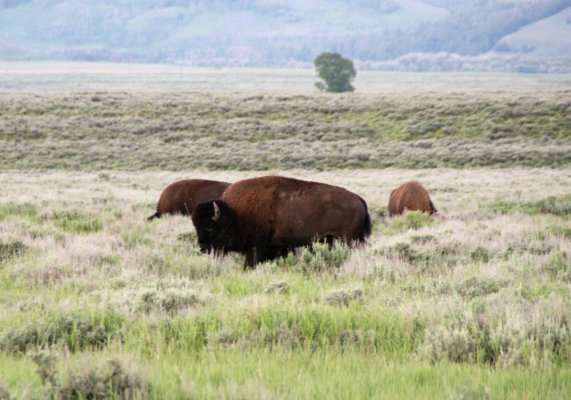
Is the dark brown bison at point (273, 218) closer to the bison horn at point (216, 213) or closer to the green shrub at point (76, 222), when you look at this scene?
the bison horn at point (216, 213)

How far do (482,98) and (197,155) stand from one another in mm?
23931

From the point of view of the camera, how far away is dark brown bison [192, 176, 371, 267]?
8.19 metres

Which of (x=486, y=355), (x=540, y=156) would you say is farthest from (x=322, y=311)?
(x=540, y=156)

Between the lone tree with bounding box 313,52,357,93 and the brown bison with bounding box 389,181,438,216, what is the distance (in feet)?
228

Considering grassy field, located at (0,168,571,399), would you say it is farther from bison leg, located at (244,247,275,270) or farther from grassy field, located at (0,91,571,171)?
grassy field, located at (0,91,571,171)

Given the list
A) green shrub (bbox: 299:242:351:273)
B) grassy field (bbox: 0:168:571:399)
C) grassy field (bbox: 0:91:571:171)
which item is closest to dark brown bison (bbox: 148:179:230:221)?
grassy field (bbox: 0:168:571:399)

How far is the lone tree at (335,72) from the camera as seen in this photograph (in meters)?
82.4

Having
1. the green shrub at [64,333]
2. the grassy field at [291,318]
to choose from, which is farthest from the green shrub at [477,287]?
the green shrub at [64,333]

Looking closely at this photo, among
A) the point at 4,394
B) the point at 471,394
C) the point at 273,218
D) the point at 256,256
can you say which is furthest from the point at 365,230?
the point at 4,394

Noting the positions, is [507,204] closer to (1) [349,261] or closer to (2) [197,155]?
(1) [349,261]

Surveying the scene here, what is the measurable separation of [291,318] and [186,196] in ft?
26.0

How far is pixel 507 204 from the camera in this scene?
14688 mm

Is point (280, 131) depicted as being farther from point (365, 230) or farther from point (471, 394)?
point (471, 394)

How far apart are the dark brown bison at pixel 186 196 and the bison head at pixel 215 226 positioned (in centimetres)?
405
